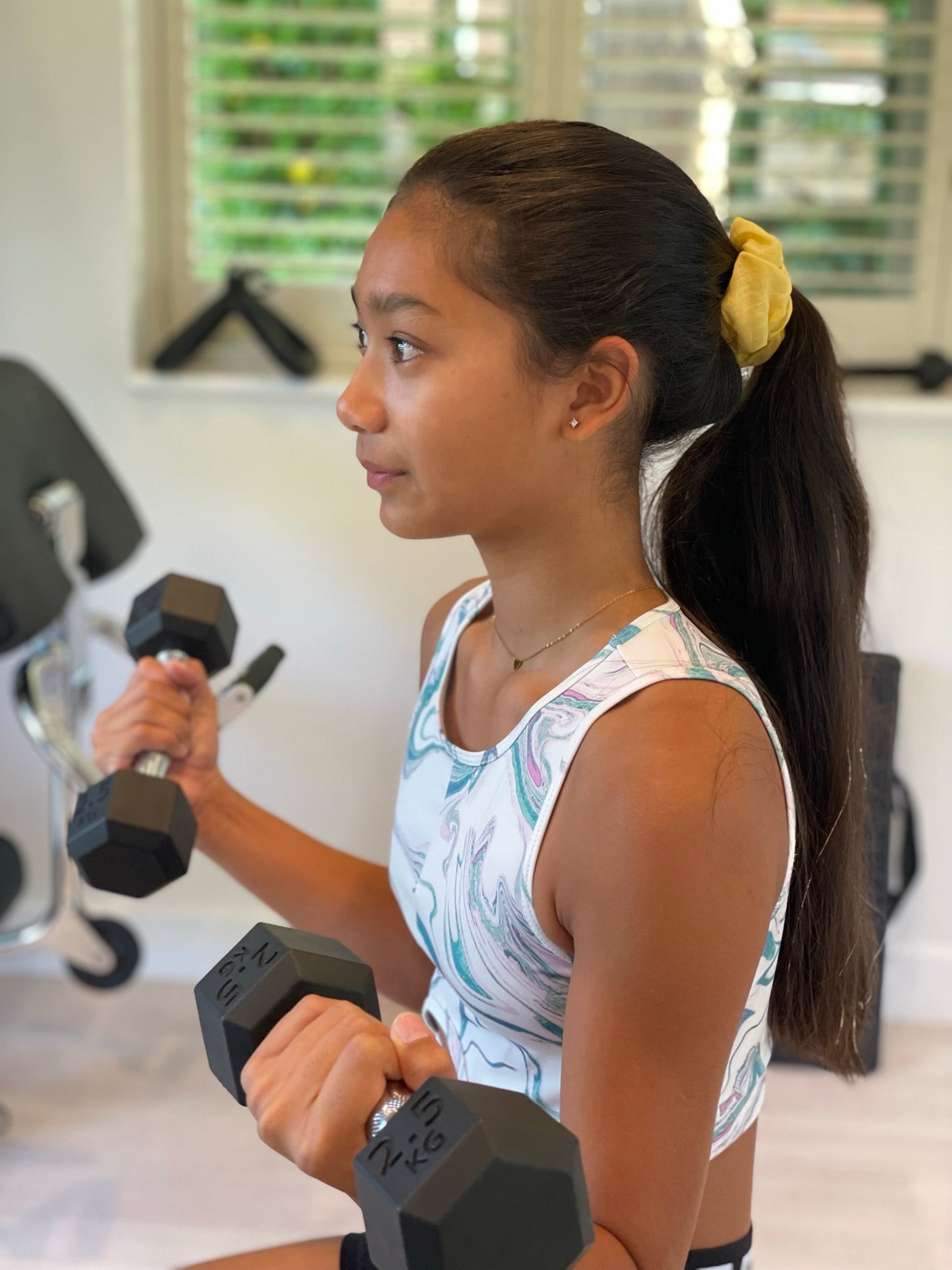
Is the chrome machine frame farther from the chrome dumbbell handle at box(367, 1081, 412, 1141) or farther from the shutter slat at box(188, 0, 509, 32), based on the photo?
the chrome dumbbell handle at box(367, 1081, 412, 1141)

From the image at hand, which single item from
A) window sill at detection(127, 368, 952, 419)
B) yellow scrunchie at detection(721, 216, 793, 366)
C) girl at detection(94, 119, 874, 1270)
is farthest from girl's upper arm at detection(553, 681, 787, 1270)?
window sill at detection(127, 368, 952, 419)

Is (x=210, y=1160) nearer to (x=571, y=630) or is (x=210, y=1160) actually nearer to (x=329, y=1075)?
(x=571, y=630)

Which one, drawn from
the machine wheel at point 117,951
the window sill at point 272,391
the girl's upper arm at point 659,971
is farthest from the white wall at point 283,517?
the girl's upper arm at point 659,971

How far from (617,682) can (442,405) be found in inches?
8.0

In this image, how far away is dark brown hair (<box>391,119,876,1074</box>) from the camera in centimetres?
79

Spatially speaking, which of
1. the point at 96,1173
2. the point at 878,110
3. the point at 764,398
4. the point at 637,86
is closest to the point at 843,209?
the point at 878,110

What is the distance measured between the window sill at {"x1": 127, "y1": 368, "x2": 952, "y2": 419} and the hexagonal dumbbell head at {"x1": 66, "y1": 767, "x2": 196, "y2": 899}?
4.03ft

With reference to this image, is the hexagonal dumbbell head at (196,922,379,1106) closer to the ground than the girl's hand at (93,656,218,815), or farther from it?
farther from it

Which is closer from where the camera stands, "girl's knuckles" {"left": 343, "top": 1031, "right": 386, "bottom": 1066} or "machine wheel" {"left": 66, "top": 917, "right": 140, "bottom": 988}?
"girl's knuckles" {"left": 343, "top": 1031, "right": 386, "bottom": 1066}

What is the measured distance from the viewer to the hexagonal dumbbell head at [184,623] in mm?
1085

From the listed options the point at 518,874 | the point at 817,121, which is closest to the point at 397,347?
the point at 518,874

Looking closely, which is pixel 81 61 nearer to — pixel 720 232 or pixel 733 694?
pixel 720 232

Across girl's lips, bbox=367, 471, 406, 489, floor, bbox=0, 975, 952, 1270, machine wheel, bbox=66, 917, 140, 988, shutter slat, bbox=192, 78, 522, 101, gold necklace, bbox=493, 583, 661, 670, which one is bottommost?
floor, bbox=0, 975, 952, 1270

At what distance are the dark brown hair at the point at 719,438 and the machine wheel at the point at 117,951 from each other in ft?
3.58
